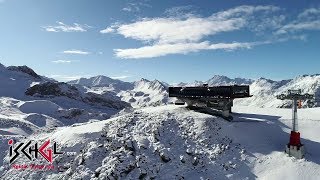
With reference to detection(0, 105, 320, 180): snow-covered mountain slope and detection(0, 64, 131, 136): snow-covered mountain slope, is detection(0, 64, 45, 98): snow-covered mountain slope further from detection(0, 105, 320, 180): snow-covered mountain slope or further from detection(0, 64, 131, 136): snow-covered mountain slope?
detection(0, 105, 320, 180): snow-covered mountain slope

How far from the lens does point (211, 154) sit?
→ 24.1 metres

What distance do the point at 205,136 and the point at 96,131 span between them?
8620 mm

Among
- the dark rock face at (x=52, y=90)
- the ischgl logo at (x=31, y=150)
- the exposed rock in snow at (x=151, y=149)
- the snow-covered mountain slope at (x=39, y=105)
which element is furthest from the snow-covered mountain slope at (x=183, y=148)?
the dark rock face at (x=52, y=90)

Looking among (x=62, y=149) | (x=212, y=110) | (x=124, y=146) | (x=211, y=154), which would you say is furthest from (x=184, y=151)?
(x=62, y=149)

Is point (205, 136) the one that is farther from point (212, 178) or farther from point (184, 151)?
point (212, 178)

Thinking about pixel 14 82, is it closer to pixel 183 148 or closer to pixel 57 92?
pixel 57 92

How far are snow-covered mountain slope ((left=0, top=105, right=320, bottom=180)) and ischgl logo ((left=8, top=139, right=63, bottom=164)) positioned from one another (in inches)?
28.2

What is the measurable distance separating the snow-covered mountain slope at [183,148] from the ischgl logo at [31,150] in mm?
716

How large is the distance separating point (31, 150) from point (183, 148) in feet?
40.4

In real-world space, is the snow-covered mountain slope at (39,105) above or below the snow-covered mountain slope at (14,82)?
below

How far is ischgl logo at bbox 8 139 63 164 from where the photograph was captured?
2691 centimetres

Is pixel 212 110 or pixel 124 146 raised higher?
pixel 212 110

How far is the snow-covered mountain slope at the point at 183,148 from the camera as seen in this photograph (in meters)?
22.6

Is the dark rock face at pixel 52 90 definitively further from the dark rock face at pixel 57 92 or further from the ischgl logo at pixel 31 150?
the ischgl logo at pixel 31 150
